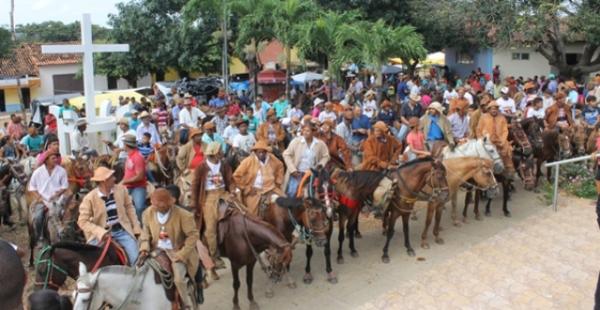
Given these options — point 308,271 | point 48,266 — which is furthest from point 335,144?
point 48,266

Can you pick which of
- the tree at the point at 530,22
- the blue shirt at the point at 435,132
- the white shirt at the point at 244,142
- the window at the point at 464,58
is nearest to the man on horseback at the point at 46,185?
the white shirt at the point at 244,142

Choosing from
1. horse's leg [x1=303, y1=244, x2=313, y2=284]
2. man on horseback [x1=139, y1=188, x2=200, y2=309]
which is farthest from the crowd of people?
horse's leg [x1=303, y1=244, x2=313, y2=284]

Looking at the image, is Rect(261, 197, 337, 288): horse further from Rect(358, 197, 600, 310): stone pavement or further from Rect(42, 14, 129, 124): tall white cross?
Rect(42, 14, 129, 124): tall white cross

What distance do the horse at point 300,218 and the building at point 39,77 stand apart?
33.5 m

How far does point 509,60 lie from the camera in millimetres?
31766

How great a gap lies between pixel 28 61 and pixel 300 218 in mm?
38066

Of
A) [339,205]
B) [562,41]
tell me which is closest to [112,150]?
[339,205]

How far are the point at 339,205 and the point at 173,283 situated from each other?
12.5ft

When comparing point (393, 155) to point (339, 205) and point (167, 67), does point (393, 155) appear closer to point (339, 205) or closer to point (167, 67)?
point (339, 205)

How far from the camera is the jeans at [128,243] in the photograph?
281 inches

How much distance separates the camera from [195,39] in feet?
107

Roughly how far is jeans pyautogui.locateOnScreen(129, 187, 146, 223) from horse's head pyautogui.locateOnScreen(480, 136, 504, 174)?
6.08 meters

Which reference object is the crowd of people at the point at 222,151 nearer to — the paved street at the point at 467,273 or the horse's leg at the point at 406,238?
the horse's leg at the point at 406,238

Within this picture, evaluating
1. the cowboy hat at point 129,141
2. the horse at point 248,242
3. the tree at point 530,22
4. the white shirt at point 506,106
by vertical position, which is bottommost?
the horse at point 248,242
